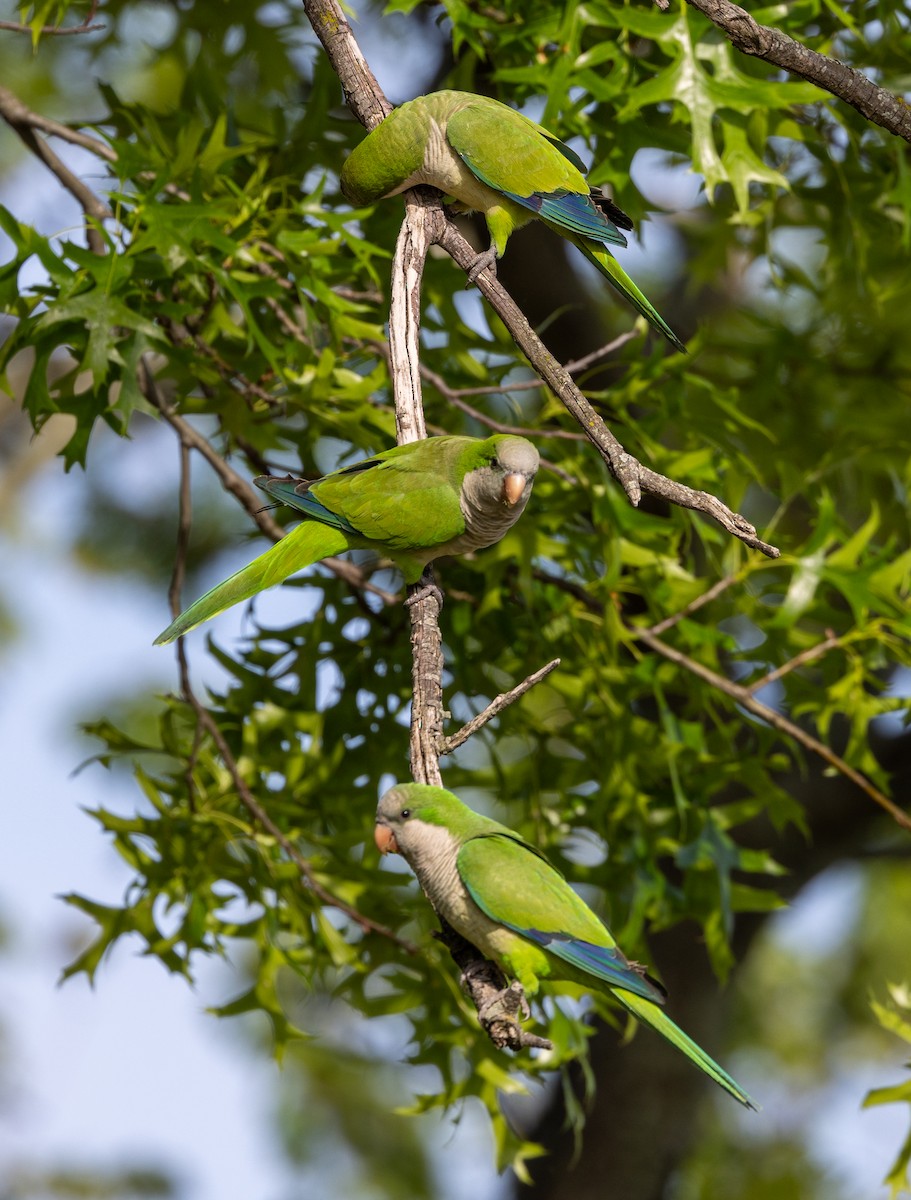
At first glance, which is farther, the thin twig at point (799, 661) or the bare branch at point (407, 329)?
the thin twig at point (799, 661)

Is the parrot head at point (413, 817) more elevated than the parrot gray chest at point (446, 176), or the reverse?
the parrot gray chest at point (446, 176)

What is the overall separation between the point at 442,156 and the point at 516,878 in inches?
47.7

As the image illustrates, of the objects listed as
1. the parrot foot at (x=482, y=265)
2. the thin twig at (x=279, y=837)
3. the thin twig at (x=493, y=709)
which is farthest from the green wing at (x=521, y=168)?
the thin twig at (x=279, y=837)

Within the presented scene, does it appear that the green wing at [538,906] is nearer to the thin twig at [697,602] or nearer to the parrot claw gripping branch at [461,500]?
the parrot claw gripping branch at [461,500]

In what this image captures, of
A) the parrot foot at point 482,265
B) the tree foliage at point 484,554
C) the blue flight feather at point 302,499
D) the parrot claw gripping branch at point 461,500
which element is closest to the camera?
the parrot claw gripping branch at point 461,500

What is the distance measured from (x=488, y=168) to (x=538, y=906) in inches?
48.4

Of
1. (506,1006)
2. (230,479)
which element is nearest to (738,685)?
(230,479)

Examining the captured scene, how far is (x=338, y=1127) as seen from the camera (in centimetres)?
A: 810

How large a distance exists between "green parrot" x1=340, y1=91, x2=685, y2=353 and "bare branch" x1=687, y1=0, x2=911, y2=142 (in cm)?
45

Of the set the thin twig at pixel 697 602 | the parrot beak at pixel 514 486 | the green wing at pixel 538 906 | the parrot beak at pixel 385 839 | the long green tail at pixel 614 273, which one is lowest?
the thin twig at pixel 697 602

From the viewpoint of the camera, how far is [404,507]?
2.17 m

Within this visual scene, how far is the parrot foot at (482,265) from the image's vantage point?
1.93m

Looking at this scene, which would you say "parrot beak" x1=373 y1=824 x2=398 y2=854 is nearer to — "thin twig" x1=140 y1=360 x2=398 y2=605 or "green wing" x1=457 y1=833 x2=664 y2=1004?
"green wing" x1=457 y1=833 x2=664 y2=1004

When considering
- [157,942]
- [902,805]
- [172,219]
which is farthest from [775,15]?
[902,805]
